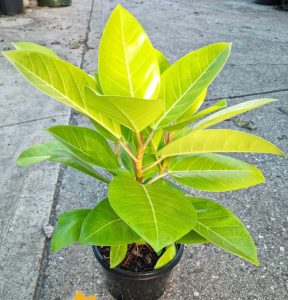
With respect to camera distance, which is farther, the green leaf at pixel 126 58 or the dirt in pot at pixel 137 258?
the dirt in pot at pixel 137 258

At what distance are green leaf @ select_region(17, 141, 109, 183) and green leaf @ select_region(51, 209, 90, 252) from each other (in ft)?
0.50

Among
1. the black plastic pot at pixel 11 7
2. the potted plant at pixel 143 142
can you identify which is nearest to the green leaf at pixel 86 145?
the potted plant at pixel 143 142

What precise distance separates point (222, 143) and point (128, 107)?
0.85 feet

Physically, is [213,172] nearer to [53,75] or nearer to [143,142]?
[143,142]

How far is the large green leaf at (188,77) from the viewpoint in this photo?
0.89 metres

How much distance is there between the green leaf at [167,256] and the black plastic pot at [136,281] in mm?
65

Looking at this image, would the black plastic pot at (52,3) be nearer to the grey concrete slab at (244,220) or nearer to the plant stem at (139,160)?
the grey concrete slab at (244,220)

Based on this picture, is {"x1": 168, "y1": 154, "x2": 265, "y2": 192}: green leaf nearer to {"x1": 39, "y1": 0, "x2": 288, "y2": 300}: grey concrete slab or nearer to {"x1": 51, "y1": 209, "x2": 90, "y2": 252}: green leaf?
{"x1": 51, "y1": 209, "x2": 90, "y2": 252}: green leaf

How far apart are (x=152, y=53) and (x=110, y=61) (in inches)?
3.9

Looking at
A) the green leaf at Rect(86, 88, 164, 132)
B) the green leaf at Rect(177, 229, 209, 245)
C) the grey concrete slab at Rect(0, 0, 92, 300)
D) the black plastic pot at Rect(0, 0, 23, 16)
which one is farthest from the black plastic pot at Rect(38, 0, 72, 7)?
the green leaf at Rect(86, 88, 164, 132)

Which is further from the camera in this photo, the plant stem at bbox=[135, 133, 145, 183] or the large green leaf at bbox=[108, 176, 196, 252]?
the plant stem at bbox=[135, 133, 145, 183]

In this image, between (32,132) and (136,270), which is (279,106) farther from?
(136,270)

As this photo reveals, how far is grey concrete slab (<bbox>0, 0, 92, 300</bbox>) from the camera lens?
153 centimetres

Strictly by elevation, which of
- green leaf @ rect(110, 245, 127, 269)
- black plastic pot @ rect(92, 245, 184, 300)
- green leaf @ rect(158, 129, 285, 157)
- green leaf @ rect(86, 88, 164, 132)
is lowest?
black plastic pot @ rect(92, 245, 184, 300)
